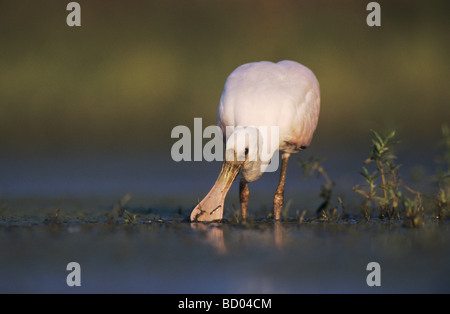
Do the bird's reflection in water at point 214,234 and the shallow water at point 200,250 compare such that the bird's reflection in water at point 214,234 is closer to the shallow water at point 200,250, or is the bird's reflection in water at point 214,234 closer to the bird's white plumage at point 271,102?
the shallow water at point 200,250

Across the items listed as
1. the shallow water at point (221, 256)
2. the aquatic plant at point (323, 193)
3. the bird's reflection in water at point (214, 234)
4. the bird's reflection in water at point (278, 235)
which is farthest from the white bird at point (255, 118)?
the bird's reflection in water at point (278, 235)

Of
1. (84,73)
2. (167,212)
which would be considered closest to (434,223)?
(167,212)

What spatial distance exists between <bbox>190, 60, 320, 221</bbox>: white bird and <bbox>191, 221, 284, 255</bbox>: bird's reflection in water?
0.82ft

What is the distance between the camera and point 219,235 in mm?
10773

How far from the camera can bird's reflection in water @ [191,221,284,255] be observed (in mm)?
10055

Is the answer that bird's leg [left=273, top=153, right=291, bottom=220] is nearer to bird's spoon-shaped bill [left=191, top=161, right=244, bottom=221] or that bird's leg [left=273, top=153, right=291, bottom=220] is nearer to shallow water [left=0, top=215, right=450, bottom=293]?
shallow water [left=0, top=215, right=450, bottom=293]

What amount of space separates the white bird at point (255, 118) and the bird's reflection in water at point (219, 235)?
25cm

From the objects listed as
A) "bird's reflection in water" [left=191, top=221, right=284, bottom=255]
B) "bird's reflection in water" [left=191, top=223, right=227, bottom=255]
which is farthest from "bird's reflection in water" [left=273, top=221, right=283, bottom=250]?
"bird's reflection in water" [left=191, top=223, right=227, bottom=255]

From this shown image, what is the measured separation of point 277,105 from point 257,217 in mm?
1651

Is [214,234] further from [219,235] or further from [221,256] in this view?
[221,256]

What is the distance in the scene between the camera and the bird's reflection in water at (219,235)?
33.0 feet

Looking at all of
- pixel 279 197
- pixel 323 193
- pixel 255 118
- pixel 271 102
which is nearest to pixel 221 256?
pixel 255 118

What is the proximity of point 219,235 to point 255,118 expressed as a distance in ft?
5.25
